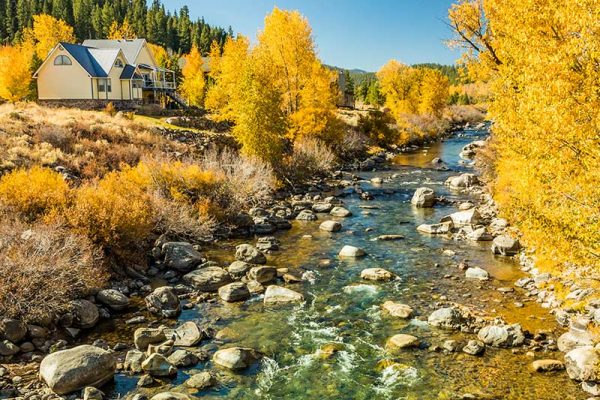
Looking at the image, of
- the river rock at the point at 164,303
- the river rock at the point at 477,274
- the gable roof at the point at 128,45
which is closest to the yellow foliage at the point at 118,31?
the gable roof at the point at 128,45

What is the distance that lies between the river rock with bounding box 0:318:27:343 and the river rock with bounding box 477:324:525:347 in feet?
40.0

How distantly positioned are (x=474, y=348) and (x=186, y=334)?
776 cm

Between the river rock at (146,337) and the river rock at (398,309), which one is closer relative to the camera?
the river rock at (146,337)

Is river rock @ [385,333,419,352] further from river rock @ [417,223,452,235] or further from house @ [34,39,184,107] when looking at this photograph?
house @ [34,39,184,107]

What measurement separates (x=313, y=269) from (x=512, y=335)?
8.08 meters

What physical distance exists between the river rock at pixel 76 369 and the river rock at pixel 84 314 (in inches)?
95.0

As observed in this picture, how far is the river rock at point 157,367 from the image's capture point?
37.1ft

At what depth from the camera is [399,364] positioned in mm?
11875

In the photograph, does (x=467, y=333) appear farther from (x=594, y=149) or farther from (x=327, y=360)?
(x=594, y=149)

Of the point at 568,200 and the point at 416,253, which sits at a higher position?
the point at 568,200

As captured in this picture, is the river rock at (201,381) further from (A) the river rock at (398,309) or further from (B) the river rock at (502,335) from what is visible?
(B) the river rock at (502,335)

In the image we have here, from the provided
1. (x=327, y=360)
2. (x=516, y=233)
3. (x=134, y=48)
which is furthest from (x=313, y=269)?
(x=134, y=48)

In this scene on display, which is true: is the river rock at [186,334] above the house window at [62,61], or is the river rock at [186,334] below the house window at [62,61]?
below

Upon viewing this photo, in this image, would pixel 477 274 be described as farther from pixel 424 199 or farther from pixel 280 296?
pixel 424 199
